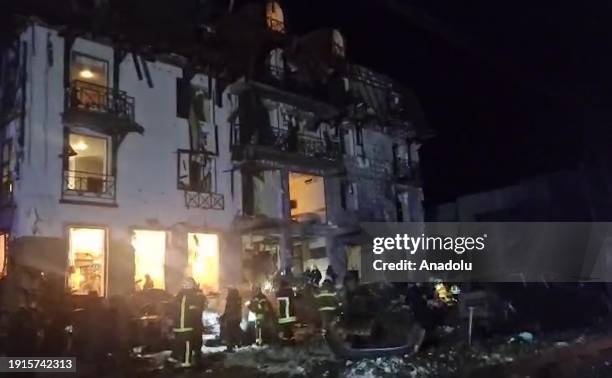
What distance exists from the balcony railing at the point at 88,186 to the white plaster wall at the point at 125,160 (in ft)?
0.11

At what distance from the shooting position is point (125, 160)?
2.68 metres

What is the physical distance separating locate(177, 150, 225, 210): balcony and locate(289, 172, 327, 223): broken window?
43cm

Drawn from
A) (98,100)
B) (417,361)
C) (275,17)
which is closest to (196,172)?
(98,100)

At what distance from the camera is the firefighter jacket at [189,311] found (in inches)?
101

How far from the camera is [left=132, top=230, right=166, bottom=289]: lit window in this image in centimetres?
262

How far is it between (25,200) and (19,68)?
605 mm

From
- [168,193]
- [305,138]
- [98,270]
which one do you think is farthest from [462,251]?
[98,270]

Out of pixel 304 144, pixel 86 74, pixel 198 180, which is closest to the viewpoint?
pixel 86 74

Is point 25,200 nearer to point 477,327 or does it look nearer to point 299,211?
point 299,211

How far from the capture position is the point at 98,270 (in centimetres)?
251

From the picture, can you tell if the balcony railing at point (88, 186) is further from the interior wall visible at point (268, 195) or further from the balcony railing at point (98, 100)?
the interior wall visible at point (268, 195)

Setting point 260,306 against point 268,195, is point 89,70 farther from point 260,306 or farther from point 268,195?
point 260,306

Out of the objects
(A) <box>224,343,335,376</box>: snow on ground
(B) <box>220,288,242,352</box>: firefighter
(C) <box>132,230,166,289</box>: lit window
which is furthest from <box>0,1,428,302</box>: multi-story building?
(A) <box>224,343,335,376</box>: snow on ground

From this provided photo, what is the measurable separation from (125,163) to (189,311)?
0.76 metres
